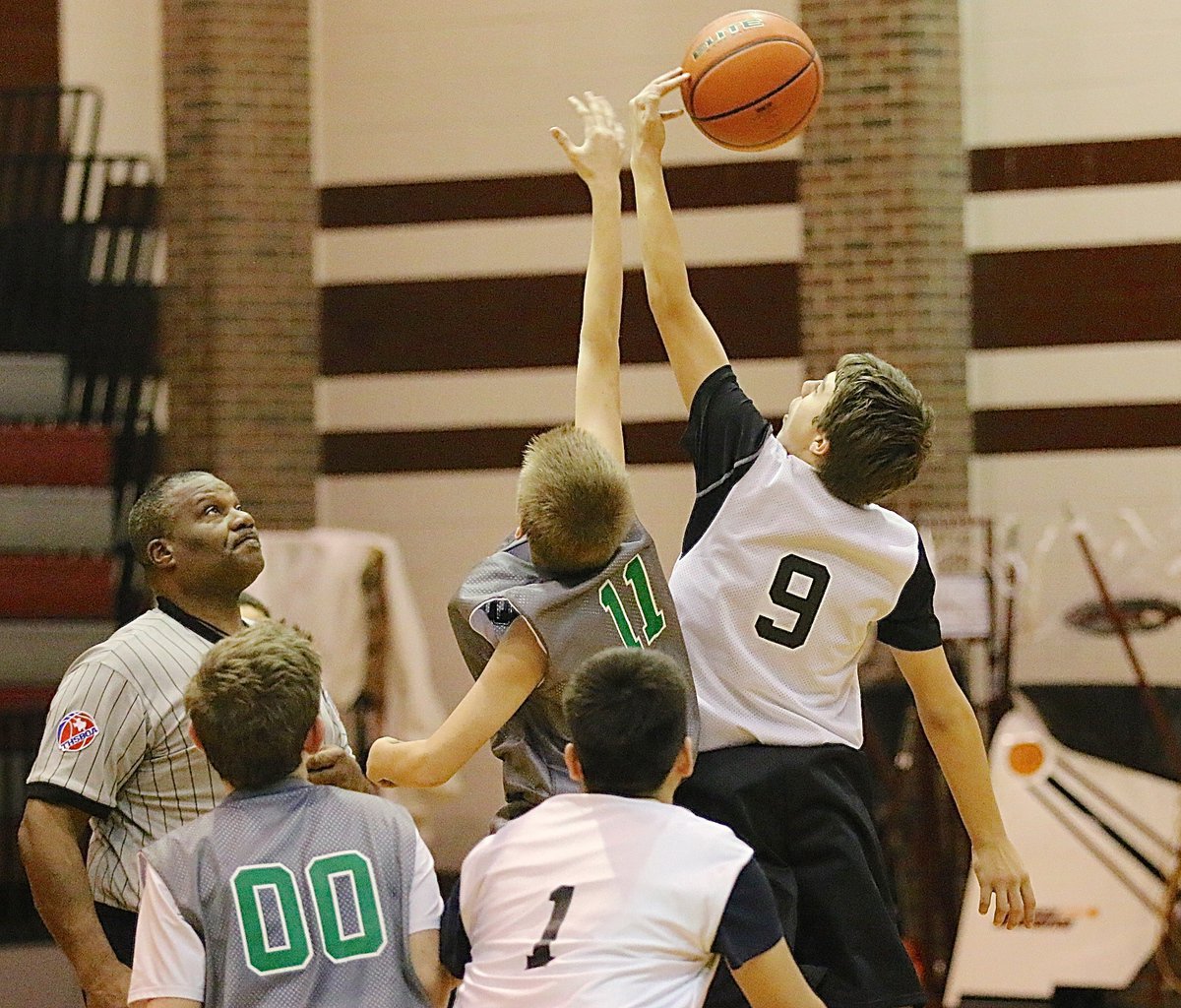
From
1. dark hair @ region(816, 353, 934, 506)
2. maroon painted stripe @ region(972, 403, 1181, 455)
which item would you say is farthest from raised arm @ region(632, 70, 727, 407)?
maroon painted stripe @ region(972, 403, 1181, 455)

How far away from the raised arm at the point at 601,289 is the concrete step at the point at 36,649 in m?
6.11

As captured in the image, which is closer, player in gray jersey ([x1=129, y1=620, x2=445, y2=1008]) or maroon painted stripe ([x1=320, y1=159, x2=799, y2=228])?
player in gray jersey ([x1=129, y1=620, x2=445, y2=1008])

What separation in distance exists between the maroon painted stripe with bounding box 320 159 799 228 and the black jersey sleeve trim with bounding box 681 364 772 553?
642 centimetres

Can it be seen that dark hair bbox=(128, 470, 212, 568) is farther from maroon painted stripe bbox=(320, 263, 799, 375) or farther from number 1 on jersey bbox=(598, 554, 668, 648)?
maroon painted stripe bbox=(320, 263, 799, 375)

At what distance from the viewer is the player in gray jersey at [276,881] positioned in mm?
2605

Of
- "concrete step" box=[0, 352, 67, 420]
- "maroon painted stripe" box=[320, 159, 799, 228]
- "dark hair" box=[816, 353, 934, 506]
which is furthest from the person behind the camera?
"maroon painted stripe" box=[320, 159, 799, 228]

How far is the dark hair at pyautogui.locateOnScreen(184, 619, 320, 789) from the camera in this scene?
106 inches

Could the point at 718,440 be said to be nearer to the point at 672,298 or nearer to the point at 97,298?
the point at 672,298

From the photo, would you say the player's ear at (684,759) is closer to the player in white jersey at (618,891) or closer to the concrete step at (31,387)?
the player in white jersey at (618,891)

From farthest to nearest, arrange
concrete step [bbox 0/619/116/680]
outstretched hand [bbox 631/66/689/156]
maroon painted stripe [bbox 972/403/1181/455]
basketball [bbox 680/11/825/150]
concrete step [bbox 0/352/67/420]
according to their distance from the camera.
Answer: concrete step [bbox 0/352/67/420]
maroon painted stripe [bbox 972/403/1181/455]
concrete step [bbox 0/619/116/680]
basketball [bbox 680/11/825/150]
outstretched hand [bbox 631/66/689/156]

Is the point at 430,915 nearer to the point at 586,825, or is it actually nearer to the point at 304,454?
the point at 586,825

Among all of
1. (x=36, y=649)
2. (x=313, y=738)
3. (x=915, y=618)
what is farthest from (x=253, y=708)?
(x=36, y=649)

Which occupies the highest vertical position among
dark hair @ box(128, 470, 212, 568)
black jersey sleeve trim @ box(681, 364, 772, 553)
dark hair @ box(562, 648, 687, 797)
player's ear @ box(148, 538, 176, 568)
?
black jersey sleeve trim @ box(681, 364, 772, 553)

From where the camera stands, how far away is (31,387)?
9539mm
